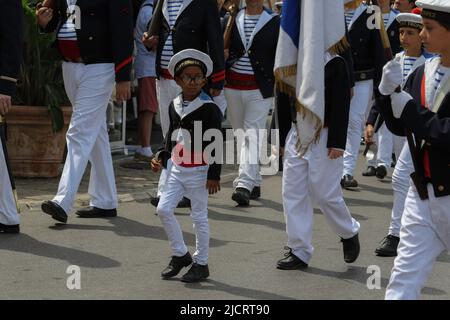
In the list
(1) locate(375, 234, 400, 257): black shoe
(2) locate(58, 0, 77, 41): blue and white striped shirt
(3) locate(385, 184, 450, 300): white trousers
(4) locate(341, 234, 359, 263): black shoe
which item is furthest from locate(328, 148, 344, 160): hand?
(2) locate(58, 0, 77, 41): blue and white striped shirt

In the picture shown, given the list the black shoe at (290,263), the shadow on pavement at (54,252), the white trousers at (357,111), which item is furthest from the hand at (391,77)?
the white trousers at (357,111)

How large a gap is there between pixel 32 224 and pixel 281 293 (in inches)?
108

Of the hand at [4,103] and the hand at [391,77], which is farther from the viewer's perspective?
the hand at [4,103]

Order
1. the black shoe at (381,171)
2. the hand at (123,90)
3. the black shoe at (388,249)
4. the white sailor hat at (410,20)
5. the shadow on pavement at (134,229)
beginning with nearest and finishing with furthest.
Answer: the black shoe at (388,249)
the white sailor hat at (410,20)
the shadow on pavement at (134,229)
the hand at (123,90)
the black shoe at (381,171)

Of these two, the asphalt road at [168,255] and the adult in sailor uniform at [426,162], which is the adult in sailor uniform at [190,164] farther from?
the adult in sailor uniform at [426,162]

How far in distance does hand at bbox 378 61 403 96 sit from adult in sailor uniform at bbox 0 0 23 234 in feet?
12.1

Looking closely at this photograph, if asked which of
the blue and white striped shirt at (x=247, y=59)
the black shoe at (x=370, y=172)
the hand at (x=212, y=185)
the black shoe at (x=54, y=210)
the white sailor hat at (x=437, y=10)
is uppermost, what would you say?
the white sailor hat at (x=437, y=10)

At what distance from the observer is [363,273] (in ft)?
25.0

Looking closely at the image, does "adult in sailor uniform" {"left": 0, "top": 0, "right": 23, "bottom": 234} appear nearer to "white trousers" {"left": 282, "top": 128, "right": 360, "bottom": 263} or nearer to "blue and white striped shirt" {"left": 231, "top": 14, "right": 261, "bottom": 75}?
"white trousers" {"left": 282, "top": 128, "right": 360, "bottom": 263}

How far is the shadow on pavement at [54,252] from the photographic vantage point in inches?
302

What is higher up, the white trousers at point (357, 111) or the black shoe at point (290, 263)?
the white trousers at point (357, 111)

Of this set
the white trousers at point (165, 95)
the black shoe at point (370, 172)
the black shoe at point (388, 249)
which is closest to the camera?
the black shoe at point (388, 249)

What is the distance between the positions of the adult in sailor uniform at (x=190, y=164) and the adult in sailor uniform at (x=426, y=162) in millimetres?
1911
